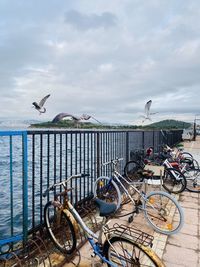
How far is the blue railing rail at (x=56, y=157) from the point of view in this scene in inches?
107

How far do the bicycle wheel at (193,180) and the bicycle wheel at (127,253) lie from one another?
3.95m

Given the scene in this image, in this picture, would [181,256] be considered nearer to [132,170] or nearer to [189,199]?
[189,199]

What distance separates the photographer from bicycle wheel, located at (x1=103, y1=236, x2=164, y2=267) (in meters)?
2.19

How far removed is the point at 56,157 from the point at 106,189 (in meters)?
1.29

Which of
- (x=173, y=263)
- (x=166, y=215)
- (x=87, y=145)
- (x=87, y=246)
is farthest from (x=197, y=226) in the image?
(x=87, y=145)

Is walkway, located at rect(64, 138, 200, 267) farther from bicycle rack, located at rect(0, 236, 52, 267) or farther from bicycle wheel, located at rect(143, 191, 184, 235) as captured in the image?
bicycle rack, located at rect(0, 236, 52, 267)

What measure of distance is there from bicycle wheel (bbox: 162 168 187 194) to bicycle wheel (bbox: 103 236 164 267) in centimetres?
346

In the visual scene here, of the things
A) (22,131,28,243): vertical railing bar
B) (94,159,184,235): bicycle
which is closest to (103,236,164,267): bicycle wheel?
(22,131,28,243): vertical railing bar

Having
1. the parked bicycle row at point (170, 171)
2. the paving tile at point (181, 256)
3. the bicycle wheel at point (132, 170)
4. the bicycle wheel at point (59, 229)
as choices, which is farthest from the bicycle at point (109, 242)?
the bicycle wheel at point (132, 170)

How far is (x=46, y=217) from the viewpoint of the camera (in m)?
3.08

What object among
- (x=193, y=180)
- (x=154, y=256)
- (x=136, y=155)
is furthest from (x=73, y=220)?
(x=193, y=180)

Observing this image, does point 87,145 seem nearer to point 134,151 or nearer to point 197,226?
point 197,226

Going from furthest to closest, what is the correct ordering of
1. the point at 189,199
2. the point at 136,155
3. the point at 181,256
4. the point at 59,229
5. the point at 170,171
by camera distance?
the point at 136,155 → the point at 170,171 → the point at 189,199 → the point at 59,229 → the point at 181,256

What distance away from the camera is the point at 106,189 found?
450cm
